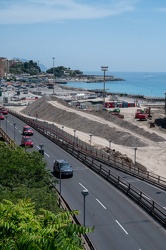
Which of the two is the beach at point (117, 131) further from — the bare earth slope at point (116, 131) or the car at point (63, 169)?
the car at point (63, 169)

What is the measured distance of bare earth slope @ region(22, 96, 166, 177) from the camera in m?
52.3

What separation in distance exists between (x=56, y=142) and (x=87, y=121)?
102ft

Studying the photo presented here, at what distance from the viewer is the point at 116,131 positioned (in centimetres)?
6869

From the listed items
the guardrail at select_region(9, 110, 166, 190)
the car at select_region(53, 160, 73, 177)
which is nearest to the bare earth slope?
the guardrail at select_region(9, 110, 166, 190)

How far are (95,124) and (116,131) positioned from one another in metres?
8.59

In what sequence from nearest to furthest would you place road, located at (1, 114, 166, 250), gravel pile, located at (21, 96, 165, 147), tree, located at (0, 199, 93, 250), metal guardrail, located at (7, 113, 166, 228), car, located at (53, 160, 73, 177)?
tree, located at (0, 199, 93, 250), road, located at (1, 114, 166, 250), metal guardrail, located at (7, 113, 166, 228), car, located at (53, 160, 73, 177), gravel pile, located at (21, 96, 165, 147)

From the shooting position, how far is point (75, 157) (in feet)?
132

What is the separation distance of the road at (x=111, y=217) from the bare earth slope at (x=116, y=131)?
51.8 ft

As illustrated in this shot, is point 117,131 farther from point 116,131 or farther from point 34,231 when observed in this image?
point 34,231

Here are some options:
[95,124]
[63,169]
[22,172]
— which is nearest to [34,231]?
[22,172]

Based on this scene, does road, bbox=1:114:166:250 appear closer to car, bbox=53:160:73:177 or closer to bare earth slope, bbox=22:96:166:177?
car, bbox=53:160:73:177

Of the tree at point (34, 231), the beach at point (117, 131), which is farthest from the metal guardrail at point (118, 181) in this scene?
the tree at point (34, 231)

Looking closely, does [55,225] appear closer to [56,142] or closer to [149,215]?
[149,215]

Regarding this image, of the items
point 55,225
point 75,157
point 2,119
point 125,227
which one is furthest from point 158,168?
point 55,225
